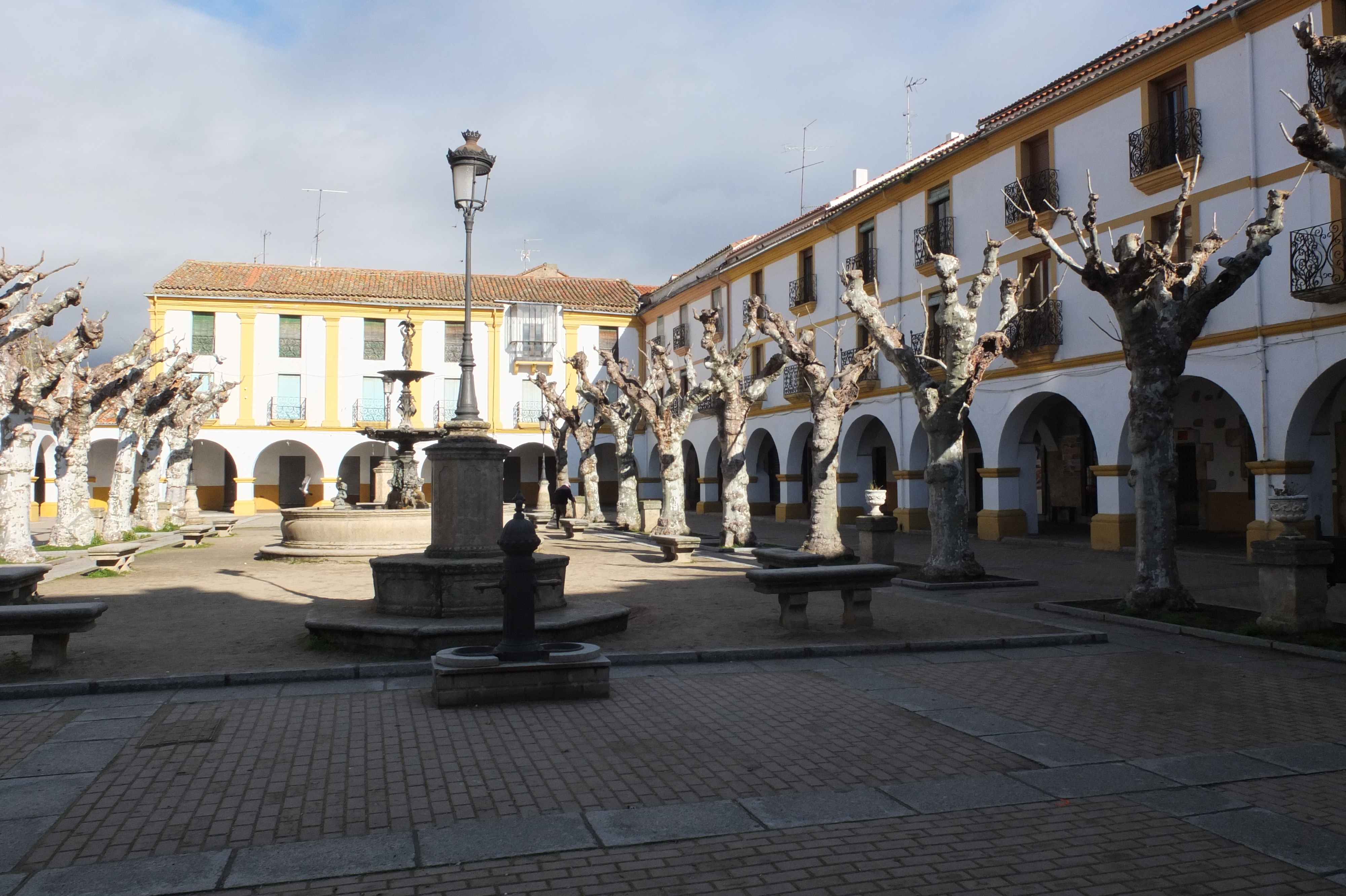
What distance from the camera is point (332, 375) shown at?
41.2m

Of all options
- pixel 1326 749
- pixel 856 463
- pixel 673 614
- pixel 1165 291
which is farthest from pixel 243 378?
pixel 1326 749

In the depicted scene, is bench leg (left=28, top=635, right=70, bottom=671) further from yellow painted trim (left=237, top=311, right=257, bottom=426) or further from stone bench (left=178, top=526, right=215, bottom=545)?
yellow painted trim (left=237, top=311, right=257, bottom=426)

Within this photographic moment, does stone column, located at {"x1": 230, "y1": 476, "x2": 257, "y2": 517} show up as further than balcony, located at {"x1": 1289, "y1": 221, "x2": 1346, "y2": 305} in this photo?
Yes

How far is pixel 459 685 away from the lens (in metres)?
6.31

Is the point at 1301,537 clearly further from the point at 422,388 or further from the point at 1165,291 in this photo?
the point at 422,388

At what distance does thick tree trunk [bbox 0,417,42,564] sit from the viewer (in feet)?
53.2

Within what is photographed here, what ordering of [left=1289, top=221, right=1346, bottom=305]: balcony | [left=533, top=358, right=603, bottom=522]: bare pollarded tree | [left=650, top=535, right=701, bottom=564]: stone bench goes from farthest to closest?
[left=533, top=358, right=603, bottom=522]: bare pollarded tree
[left=650, top=535, right=701, bottom=564]: stone bench
[left=1289, top=221, right=1346, bottom=305]: balcony

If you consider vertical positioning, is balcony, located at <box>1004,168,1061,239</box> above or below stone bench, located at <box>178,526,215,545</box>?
above

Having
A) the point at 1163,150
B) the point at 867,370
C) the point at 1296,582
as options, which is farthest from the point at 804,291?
the point at 1296,582

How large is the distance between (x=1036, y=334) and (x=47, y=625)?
18.3 metres

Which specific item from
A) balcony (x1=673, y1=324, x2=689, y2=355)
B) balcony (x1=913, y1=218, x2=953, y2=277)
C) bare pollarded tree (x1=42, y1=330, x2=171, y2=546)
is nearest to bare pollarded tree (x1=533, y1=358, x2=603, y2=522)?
balcony (x1=673, y1=324, x2=689, y2=355)

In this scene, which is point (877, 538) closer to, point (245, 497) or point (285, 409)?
point (285, 409)

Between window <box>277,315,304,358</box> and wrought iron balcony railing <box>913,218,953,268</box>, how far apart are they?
27466mm

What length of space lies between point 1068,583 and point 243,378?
35462mm
